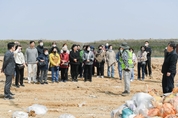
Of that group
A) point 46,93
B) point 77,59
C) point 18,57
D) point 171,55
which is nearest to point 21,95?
point 46,93

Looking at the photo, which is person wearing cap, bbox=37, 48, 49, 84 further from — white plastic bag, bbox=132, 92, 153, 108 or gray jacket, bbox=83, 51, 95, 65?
white plastic bag, bbox=132, 92, 153, 108

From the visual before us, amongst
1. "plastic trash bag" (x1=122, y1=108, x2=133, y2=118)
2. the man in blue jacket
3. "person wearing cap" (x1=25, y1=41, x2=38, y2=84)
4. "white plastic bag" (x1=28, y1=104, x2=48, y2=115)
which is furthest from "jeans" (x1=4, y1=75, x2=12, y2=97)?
"plastic trash bag" (x1=122, y1=108, x2=133, y2=118)

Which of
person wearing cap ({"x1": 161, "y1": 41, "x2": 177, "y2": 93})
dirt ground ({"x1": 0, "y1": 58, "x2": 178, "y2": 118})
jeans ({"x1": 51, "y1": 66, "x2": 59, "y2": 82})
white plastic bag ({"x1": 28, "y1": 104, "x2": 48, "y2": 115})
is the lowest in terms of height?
dirt ground ({"x1": 0, "y1": 58, "x2": 178, "y2": 118})

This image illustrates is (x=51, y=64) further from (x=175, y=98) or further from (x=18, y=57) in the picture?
(x=175, y=98)

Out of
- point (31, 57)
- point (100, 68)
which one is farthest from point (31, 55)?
point (100, 68)

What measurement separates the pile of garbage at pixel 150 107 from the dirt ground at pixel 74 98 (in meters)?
2.01

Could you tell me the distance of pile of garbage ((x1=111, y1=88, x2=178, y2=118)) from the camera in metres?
5.68

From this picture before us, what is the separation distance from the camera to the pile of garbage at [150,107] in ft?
18.6

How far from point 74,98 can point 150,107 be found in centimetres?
512

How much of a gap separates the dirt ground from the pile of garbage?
201cm

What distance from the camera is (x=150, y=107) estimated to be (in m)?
6.06

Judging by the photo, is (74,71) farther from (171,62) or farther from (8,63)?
(171,62)

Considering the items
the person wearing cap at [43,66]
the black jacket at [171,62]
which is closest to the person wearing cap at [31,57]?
the person wearing cap at [43,66]

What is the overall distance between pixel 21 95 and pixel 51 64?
291 cm
